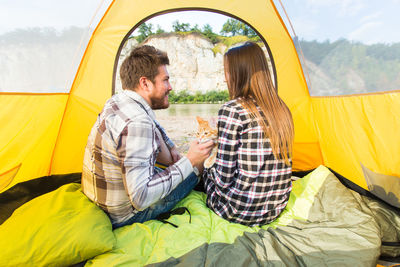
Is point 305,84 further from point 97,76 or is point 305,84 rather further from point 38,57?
point 38,57

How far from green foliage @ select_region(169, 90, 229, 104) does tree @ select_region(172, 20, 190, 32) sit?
860 millimetres

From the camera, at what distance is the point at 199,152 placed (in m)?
1.31

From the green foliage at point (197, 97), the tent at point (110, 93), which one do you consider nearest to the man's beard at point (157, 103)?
the tent at point (110, 93)

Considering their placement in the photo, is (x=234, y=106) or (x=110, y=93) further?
(x=110, y=93)

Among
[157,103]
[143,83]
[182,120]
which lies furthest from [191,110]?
[143,83]

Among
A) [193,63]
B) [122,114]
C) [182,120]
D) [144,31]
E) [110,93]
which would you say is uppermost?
[144,31]

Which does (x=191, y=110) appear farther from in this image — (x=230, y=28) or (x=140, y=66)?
(x=140, y=66)

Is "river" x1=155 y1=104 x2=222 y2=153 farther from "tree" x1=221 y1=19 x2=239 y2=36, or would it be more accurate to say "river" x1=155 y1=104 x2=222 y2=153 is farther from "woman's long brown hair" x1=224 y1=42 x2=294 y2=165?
"woman's long brown hair" x1=224 y1=42 x2=294 y2=165

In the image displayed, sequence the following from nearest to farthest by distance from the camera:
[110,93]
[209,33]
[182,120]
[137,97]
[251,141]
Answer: [251,141] < [137,97] < [110,93] < [209,33] < [182,120]

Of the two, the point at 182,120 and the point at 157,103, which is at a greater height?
the point at 157,103

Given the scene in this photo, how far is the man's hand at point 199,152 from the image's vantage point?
128 centimetres

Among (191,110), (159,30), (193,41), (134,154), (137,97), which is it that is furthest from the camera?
(191,110)

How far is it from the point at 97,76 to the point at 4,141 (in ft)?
2.97

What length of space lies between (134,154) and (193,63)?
7.37ft
